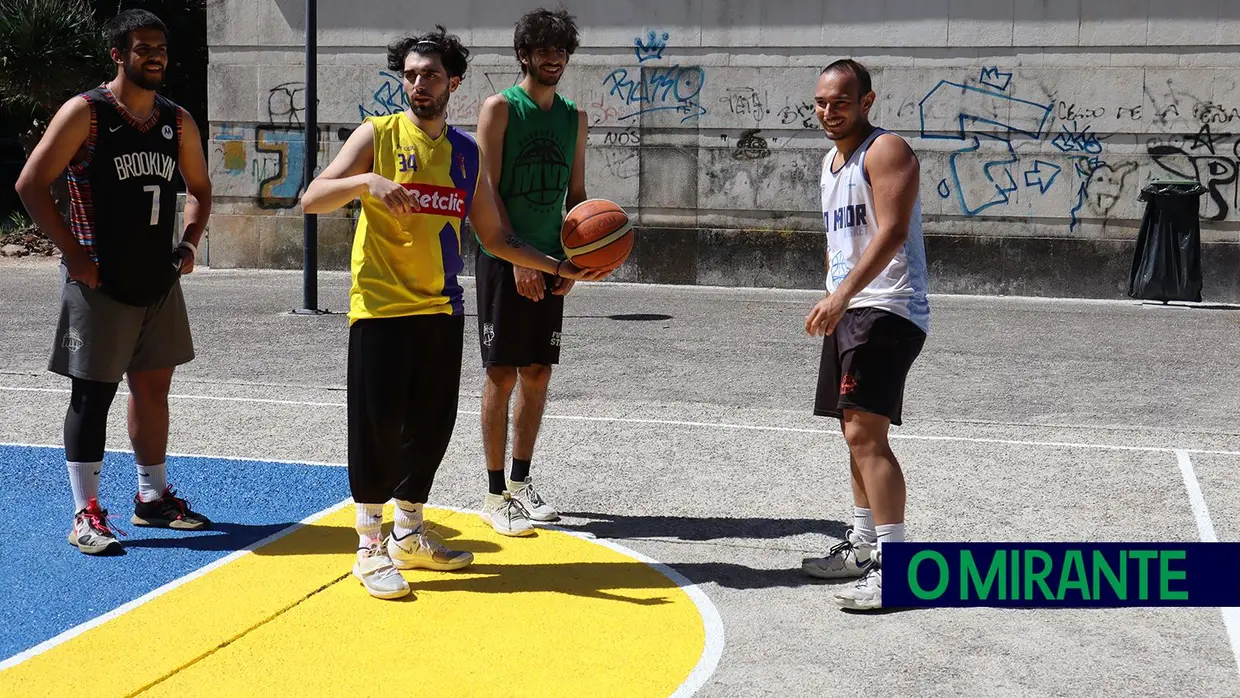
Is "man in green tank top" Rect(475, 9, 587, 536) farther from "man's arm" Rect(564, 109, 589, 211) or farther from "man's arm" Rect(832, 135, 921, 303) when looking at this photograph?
"man's arm" Rect(832, 135, 921, 303)

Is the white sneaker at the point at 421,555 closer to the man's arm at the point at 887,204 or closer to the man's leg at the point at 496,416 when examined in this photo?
the man's leg at the point at 496,416

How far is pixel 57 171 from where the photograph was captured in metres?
5.47

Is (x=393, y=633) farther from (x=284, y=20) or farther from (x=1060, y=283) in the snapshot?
(x=284, y=20)

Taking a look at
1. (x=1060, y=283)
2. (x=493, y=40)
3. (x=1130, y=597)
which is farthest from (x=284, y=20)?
(x=1130, y=597)

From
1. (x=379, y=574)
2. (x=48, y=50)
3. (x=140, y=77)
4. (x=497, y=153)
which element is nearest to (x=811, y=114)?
(x=48, y=50)

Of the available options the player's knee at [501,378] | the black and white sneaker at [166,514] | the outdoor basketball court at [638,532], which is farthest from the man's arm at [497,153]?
the black and white sneaker at [166,514]

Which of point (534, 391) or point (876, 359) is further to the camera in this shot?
point (534, 391)

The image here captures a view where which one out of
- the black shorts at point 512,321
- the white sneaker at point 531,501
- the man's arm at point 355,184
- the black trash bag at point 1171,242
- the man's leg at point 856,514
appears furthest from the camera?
the black trash bag at point 1171,242

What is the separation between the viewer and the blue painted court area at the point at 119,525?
4945 millimetres

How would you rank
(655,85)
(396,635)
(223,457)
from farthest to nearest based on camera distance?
(655,85), (223,457), (396,635)

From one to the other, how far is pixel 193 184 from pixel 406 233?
141cm

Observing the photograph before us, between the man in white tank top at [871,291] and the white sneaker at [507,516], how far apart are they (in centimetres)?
155

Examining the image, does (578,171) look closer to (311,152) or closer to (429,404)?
(429,404)

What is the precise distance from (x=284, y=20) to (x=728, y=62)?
239 inches
